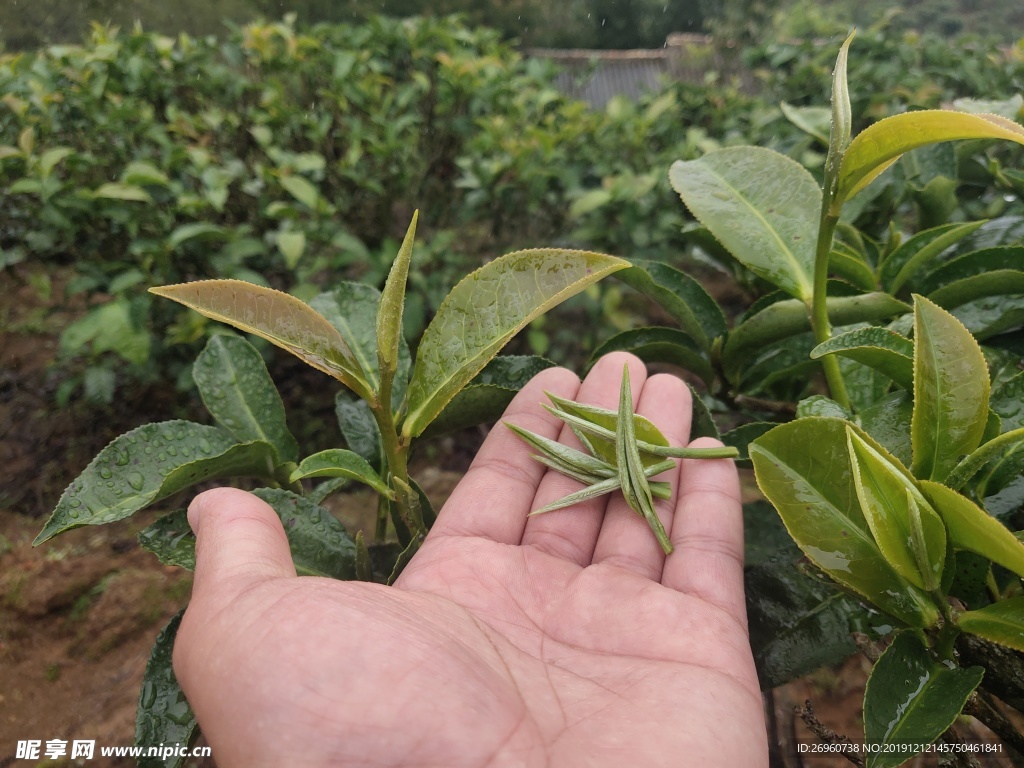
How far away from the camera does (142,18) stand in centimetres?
323

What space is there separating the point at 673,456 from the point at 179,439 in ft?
2.80

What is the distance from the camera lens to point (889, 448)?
3.05 ft

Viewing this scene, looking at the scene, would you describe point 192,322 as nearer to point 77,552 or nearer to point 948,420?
point 77,552

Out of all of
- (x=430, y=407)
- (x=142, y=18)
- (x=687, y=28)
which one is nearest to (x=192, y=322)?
(x=430, y=407)

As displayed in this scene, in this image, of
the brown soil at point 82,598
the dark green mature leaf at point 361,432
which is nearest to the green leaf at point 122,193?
the brown soil at point 82,598

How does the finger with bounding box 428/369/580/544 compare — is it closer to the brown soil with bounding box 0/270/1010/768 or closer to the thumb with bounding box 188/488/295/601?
the thumb with bounding box 188/488/295/601

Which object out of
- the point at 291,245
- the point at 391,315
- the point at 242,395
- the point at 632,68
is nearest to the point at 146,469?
the point at 242,395

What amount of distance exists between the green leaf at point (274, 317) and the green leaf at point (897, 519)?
27.0 inches

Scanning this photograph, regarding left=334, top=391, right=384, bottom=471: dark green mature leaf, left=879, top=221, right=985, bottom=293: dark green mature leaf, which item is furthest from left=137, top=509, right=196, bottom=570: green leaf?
left=879, top=221, right=985, bottom=293: dark green mature leaf

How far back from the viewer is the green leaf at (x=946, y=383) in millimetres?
831

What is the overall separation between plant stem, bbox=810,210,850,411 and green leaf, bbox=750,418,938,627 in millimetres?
199

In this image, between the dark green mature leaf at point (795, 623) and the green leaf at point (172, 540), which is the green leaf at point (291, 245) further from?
the dark green mature leaf at point (795, 623)

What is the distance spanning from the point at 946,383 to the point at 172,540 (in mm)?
1153

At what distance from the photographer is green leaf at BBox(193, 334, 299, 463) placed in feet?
3.98
